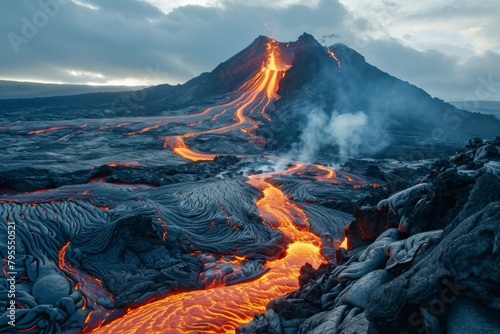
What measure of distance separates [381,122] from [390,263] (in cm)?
6824

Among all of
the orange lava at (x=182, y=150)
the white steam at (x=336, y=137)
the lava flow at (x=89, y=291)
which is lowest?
the lava flow at (x=89, y=291)

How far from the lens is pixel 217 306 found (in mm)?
11781

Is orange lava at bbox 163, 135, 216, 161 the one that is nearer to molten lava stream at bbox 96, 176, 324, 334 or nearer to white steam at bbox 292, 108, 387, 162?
white steam at bbox 292, 108, 387, 162

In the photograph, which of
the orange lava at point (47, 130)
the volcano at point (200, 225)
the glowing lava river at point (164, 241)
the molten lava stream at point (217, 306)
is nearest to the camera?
the volcano at point (200, 225)

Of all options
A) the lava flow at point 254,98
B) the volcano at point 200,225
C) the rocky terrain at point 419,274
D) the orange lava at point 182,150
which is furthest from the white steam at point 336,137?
the rocky terrain at point 419,274

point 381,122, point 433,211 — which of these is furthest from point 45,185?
point 381,122

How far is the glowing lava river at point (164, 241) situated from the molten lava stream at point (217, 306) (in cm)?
4

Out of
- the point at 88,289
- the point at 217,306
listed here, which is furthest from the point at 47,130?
the point at 217,306

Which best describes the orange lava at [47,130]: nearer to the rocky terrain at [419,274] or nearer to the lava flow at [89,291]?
the lava flow at [89,291]

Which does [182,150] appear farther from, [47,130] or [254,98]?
[254,98]

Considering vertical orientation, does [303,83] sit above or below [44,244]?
above

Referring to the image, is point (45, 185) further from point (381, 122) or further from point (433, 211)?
point (381, 122)

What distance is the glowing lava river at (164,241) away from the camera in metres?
11.2

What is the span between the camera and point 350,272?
29.2ft
